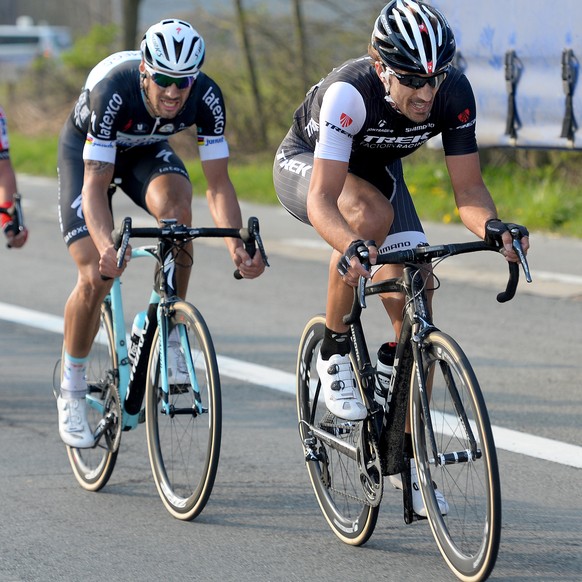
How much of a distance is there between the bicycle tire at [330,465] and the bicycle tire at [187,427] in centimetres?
42

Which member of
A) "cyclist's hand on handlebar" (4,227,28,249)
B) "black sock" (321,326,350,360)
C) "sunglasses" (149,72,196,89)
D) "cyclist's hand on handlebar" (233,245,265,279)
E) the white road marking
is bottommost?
the white road marking

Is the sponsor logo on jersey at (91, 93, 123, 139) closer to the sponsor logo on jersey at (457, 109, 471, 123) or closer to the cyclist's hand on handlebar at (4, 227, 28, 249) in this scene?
the sponsor logo on jersey at (457, 109, 471, 123)

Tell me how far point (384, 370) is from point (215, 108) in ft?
5.24

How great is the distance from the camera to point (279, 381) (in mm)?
7422

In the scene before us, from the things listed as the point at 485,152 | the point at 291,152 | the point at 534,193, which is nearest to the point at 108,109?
the point at 291,152

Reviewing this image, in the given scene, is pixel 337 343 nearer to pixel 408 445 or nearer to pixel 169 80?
pixel 408 445

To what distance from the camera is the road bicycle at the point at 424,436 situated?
3967 mm


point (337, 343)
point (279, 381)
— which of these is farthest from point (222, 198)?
point (279, 381)

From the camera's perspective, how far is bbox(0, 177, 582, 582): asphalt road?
179 inches

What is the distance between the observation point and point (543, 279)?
10.2 metres

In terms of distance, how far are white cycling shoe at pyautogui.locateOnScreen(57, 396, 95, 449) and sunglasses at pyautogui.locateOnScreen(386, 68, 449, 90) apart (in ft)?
7.71

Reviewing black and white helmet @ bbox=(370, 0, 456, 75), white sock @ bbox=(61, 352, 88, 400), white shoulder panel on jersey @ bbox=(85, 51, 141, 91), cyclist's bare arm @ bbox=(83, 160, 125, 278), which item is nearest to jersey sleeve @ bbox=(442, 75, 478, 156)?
black and white helmet @ bbox=(370, 0, 456, 75)

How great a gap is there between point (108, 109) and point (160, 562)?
197 centimetres

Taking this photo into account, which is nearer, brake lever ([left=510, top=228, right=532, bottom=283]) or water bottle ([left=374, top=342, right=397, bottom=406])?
brake lever ([left=510, top=228, right=532, bottom=283])
